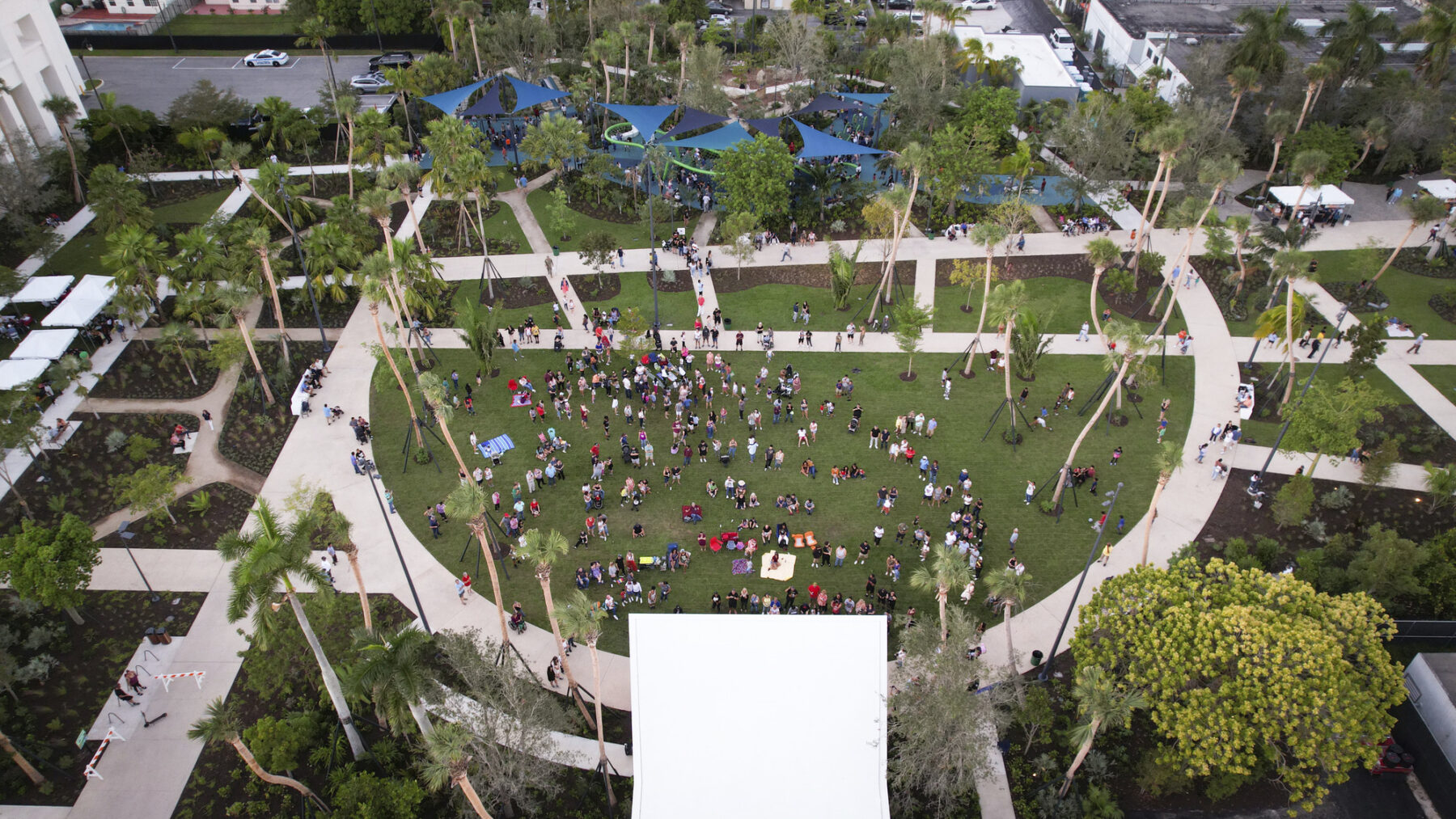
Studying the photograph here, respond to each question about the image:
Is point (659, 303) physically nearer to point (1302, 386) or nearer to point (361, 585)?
point (361, 585)

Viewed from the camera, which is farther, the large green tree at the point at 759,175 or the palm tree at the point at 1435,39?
the palm tree at the point at 1435,39

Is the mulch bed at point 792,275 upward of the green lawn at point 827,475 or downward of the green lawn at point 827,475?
upward

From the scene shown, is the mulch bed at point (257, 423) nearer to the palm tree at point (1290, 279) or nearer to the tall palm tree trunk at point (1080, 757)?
the tall palm tree trunk at point (1080, 757)

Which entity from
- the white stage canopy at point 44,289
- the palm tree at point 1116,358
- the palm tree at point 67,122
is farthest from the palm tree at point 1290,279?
the palm tree at point 67,122

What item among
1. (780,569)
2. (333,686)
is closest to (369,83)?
(780,569)

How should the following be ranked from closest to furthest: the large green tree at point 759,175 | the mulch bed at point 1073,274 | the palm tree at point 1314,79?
the mulch bed at point 1073,274 → the large green tree at point 759,175 → the palm tree at point 1314,79

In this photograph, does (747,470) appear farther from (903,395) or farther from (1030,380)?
(1030,380)

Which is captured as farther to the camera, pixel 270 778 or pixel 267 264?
pixel 267 264

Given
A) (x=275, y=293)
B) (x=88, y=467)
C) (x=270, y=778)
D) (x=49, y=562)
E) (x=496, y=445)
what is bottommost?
(x=496, y=445)
